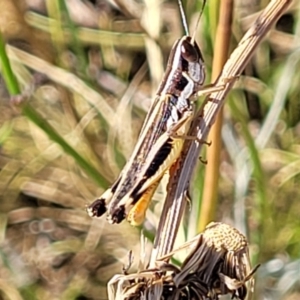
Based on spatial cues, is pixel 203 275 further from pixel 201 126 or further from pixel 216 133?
pixel 216 133

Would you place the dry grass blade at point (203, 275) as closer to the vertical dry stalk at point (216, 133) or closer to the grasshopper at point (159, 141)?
the grasshopper at point (159, 141)

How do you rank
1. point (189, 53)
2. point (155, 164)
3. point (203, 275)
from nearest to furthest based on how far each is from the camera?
point (203, 275) → point (155, 164) → point (189, 53)

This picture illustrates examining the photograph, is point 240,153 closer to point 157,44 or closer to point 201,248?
point 157,44

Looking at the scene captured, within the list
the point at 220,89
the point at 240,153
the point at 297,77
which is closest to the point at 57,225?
the point at 240,153

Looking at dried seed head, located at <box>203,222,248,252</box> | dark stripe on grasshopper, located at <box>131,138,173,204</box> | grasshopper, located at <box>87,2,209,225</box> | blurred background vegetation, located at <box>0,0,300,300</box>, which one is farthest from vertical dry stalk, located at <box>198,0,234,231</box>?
blurred background vegetation, located at <box>0,0,300,300</box>

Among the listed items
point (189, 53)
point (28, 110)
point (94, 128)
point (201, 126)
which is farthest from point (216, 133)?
point (94, 128)

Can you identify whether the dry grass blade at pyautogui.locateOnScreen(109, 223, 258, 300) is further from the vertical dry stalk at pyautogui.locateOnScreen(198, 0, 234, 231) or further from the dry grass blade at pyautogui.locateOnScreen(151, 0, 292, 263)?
the vertical dry stalk at pyautogui.locateOnScreen(198, 0, 234, 231)

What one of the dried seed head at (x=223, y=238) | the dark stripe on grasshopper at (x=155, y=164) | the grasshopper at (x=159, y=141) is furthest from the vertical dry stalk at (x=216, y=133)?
the dried seed head at (x=223, y=238)
